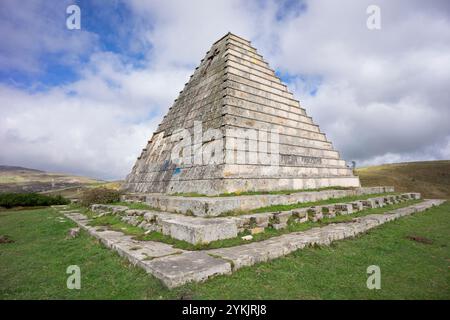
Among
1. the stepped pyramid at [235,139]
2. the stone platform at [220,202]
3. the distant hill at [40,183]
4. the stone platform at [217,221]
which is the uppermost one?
the stepped pyramid at [235,139]

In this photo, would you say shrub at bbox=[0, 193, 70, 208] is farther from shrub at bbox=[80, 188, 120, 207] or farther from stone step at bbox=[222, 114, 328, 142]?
stone step at bbox=[222, 114, 328, 142]

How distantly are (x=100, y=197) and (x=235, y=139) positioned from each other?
29.4 ft

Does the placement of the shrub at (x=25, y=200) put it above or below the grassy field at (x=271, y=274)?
below

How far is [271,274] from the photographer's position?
4.11 metres

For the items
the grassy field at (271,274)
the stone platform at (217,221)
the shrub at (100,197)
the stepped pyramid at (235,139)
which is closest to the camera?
the grassy field at (271,274)

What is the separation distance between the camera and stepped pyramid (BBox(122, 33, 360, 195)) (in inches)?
367

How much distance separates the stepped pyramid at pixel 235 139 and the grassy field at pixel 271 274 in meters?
4.04

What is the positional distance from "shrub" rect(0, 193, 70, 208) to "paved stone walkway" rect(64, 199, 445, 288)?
696 inches

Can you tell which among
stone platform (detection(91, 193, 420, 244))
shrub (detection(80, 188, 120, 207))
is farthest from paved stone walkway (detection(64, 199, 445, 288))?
shrub (detection(80, 188, 120, 207))

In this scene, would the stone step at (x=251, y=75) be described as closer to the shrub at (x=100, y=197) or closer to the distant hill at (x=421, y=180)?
the shrub at (x=100, y=197)

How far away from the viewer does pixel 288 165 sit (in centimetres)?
1110

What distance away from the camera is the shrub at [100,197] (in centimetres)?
1355

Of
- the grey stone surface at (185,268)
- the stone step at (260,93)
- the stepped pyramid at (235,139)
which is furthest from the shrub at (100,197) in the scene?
the grey stone surface at (185,268)

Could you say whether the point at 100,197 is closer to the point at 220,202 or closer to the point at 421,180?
the point at 220,202
